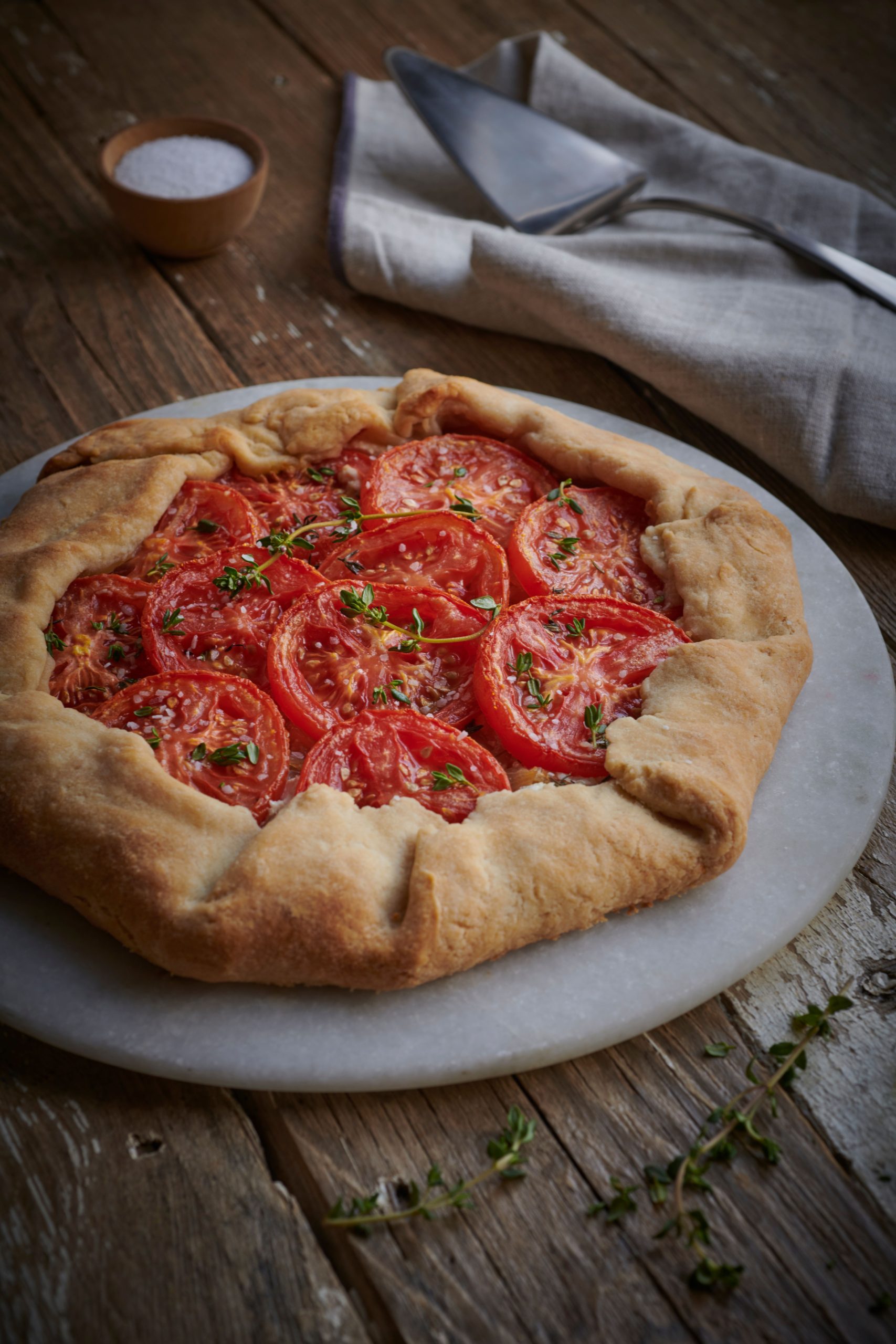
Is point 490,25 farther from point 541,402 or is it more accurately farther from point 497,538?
point 497,538

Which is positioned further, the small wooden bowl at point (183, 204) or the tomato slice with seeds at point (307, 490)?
the small wooden bowl at point (183, 204)

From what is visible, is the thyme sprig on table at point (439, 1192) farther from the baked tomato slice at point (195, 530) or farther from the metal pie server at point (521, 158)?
the metal pie server at point (521, 158)

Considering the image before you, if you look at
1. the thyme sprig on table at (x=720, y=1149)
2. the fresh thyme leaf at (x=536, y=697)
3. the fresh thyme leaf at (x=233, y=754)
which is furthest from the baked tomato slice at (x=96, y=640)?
the thyme sprig on table at (x=720, y=1149)

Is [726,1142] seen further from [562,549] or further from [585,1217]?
[562,549]

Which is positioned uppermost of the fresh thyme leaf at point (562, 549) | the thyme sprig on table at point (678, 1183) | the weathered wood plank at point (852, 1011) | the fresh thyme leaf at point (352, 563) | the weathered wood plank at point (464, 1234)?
the fresh thyme leaf at point (562, 549)

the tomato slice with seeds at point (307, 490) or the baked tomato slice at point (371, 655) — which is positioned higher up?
the tomato slice with seeds at point (307, 490)

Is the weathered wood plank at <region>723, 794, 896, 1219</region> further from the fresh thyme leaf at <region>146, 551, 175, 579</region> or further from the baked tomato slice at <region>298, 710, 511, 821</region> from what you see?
the fresh thyme leaf at <region>146, 551, 175, 579</region>

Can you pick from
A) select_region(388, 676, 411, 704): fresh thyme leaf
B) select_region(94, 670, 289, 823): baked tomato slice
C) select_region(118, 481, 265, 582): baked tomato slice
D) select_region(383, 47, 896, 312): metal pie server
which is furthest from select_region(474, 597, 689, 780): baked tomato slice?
select_region(383, 47, 896, 312): metal pie server
